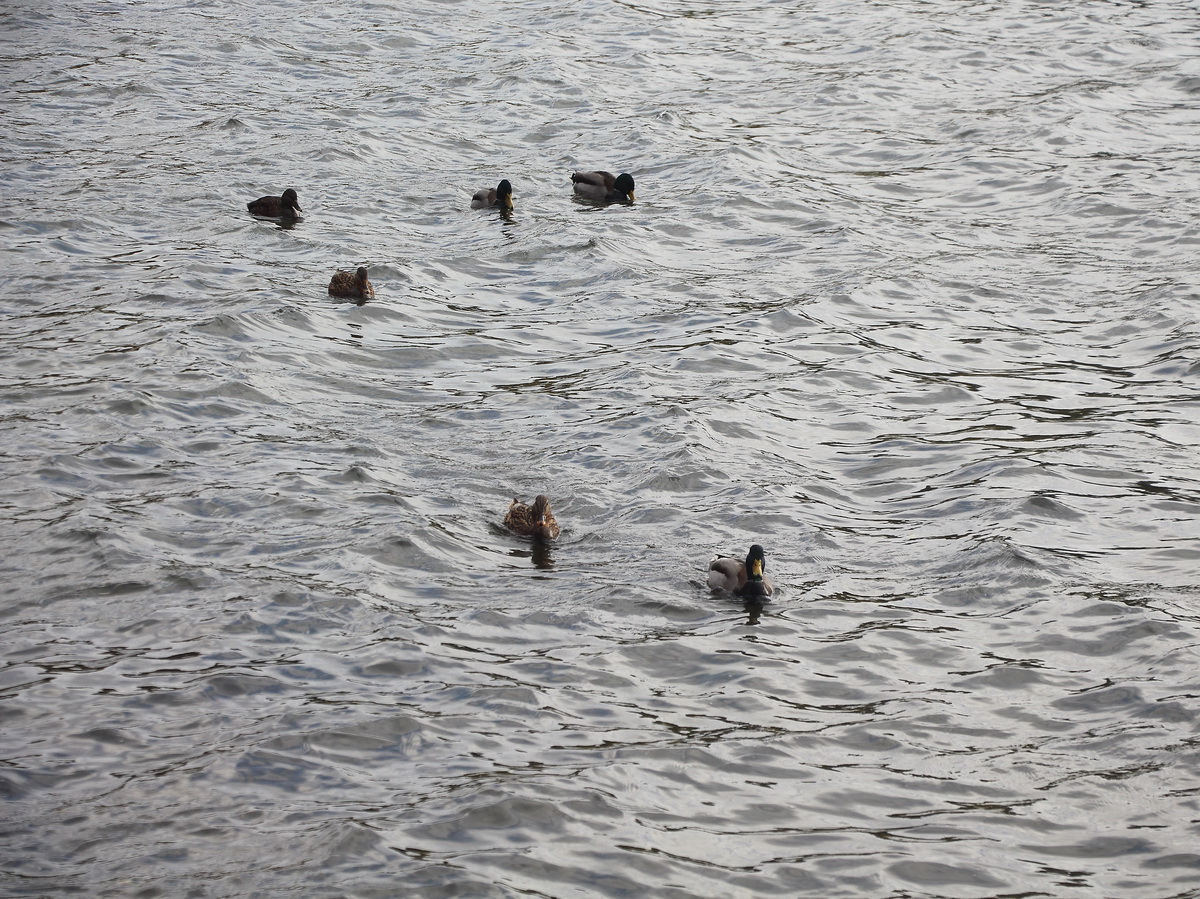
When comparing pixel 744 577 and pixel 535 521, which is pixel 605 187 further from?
pixel 744 577

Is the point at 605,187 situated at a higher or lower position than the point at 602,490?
higher

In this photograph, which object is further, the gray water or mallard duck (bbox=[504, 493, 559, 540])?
mallard duck (bbox=[504, 493, 559, 540])

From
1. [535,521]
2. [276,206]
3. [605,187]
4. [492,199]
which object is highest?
[605,187]

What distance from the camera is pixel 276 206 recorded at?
1802cm

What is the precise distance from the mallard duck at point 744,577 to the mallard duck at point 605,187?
397 inches

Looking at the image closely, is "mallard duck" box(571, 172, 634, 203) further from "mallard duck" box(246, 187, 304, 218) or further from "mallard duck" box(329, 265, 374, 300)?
"mallard duck" box(329, 265, 374, 300)

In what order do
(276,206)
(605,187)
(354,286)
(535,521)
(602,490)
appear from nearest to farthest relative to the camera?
(535,521)
(602,490)
(354,286)
(276,206)
(605,187)

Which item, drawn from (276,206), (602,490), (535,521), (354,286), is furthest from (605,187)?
(535,521)

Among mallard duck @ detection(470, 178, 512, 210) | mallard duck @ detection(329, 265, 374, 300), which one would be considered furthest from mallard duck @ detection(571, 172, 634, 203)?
mallard duck @ detection(329, 265, 374, 300)

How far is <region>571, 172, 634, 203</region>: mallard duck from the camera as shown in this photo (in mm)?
19328

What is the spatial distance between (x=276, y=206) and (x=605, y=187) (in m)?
4.47

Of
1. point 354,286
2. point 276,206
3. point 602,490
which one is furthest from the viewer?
point 276,206

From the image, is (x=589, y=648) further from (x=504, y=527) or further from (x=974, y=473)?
(x=974, y=473)

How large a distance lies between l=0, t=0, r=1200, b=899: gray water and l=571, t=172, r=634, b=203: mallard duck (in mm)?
249
